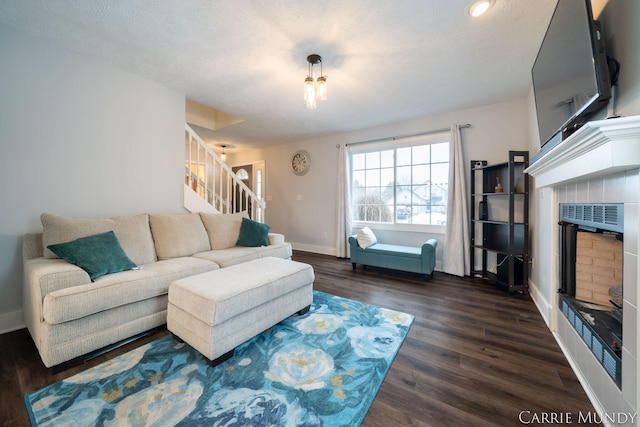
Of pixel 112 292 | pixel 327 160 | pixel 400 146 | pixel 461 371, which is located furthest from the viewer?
pixel 327 160

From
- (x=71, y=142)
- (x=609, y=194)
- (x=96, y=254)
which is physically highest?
(x=71, y=142)

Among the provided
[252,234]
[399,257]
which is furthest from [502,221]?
[252,234]

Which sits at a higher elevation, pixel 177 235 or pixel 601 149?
pixel 601 149

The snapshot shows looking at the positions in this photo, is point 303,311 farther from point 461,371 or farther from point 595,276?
point 595,276

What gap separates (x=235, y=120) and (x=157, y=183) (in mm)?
1726

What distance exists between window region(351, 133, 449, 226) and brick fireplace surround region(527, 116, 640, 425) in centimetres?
203

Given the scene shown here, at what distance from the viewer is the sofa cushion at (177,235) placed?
2.47 m

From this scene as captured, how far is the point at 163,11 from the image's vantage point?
1.73 meters

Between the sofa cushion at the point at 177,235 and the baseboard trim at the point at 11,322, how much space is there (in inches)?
41.2

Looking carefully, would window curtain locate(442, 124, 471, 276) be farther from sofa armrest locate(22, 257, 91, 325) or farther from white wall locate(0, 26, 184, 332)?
sofa armrest locate(22, 257, 91, 325)

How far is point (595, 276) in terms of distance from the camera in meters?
1.51

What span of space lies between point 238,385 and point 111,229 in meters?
1.82

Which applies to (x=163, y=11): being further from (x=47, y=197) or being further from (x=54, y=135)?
(x=47, y=197)

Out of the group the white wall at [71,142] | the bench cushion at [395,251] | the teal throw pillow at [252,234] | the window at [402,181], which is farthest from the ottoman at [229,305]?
the window at [402,181]
